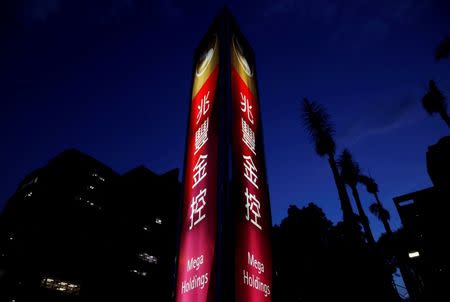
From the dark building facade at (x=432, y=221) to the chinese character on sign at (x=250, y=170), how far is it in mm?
20783

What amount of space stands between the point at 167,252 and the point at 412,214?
4444cm

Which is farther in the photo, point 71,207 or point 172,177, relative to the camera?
point 172,177

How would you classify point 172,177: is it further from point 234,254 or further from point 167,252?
point 234,254

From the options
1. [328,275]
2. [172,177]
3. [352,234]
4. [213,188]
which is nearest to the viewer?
[213,188]

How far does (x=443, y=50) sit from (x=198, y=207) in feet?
72.7

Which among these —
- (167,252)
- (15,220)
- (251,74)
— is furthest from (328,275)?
(15,220)

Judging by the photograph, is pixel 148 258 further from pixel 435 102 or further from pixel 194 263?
pixel 194 263

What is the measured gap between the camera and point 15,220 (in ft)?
171

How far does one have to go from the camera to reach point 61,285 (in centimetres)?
4297

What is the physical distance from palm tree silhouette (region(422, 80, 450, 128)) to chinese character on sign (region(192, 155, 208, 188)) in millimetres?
24838

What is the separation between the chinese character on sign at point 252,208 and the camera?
6406 millimetres

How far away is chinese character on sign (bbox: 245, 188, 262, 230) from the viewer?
6406 mm

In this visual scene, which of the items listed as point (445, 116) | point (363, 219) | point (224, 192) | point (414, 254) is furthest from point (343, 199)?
point (414, 254)

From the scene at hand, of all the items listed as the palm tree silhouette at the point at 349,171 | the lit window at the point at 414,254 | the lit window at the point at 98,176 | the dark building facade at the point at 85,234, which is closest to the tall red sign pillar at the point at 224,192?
the palm tree silhouette at the point at 349,171
